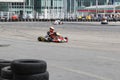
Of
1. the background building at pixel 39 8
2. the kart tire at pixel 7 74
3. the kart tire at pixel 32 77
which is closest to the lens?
the kart tire at pixel 32 77

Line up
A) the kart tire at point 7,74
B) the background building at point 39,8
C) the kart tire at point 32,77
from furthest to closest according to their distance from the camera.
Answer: the background building at point 39,8 → the kart tire at point 7,74 → the kart tire at point 32,77

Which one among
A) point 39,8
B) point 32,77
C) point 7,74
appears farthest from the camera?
point 39,8

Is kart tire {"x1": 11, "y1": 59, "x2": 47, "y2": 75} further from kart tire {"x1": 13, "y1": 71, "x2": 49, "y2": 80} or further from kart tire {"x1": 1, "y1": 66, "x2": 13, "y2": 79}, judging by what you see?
kart tire {"x1": 1, "y1": 66, "x2": 13, "y2": 79}

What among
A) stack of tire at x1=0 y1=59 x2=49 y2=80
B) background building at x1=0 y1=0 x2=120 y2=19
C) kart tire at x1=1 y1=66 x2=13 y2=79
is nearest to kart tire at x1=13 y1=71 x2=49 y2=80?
stack of tire at x1=0 y1=59 x2=49 y2=80

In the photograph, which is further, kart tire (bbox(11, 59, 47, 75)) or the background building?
the background building

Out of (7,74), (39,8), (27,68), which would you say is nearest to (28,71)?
(27,68)

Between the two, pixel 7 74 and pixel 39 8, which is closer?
pixel 7 74

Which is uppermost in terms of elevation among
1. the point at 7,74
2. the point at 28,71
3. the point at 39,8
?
the point at 28,71

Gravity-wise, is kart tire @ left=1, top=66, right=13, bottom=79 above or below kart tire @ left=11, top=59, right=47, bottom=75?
below

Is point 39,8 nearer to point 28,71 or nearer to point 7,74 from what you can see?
point 7,74

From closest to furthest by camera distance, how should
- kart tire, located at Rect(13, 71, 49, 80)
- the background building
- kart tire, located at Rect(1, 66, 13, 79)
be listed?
kart tire, located at Rect(13, 71, 49, 80), kart tire, located at Rect(1, 66, 13, 79), the background building

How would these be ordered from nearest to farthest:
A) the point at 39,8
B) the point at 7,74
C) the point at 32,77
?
the point at 32,77, the point at 7,74, the point at 39,8

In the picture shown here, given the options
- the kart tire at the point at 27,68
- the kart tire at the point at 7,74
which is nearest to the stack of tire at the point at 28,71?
the kart tire at the point at 27,68

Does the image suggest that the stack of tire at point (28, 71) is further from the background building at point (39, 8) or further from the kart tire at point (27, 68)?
the background building at point (39, 8)
